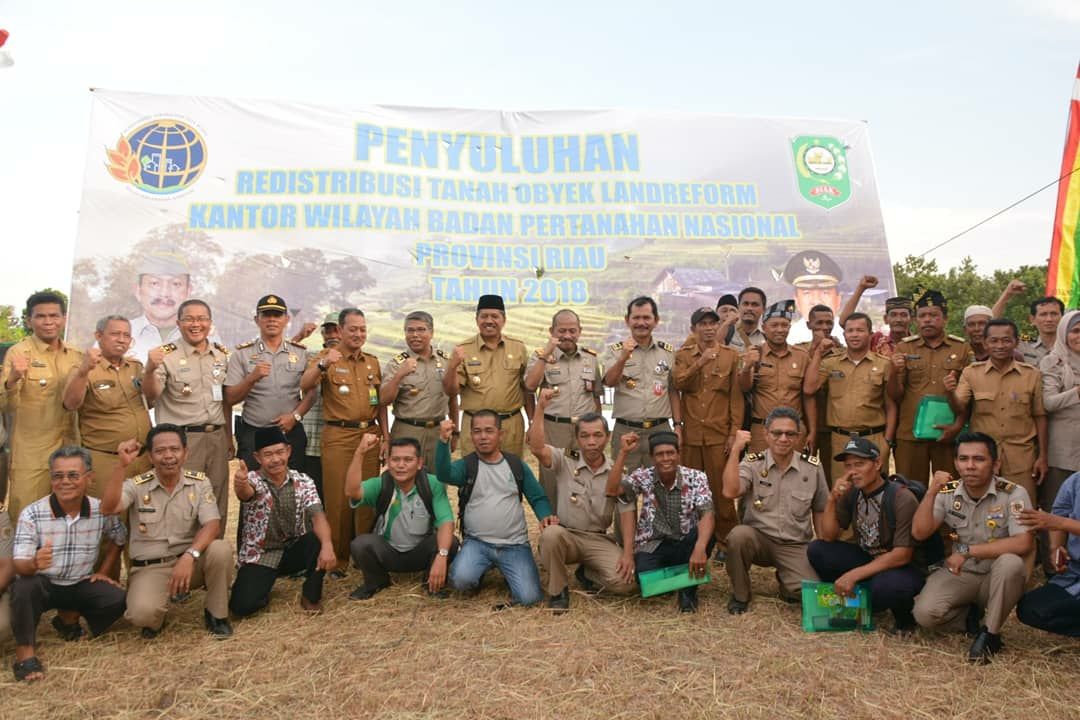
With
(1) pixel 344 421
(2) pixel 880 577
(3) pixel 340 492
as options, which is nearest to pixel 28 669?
(3) pixel 340 492

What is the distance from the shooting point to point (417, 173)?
1173cm

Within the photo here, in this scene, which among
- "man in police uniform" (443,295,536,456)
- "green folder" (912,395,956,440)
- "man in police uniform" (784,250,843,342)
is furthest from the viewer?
"man in police uniform" (784,250,843,342)

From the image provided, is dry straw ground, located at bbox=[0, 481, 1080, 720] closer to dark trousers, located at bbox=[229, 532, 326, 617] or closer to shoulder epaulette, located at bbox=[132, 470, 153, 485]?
dark trousers, located at bbox=[229, 532, 326, 617]

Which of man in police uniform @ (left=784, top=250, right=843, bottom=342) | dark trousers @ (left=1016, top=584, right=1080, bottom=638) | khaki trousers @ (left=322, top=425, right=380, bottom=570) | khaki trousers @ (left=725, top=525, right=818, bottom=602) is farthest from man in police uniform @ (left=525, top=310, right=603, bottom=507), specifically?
man in police uniform @ (left=784, top=250, right=843, bottom=342)

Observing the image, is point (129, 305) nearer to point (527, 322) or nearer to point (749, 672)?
point (527, 322)

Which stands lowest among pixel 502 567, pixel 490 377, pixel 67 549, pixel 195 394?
pixel 502 567

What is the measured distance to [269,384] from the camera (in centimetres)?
588

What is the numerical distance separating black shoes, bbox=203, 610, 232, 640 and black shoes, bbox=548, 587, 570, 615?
193 cm

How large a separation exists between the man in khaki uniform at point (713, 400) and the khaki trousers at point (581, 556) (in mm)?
1229

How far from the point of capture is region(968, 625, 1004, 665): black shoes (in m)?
4.05

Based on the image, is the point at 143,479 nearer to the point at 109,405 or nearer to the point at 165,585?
the point at 165,585

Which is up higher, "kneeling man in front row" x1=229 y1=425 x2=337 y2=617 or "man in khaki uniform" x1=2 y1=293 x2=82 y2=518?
"man in khaki uniform" x1=2 y1=293 x2=82 y2=518

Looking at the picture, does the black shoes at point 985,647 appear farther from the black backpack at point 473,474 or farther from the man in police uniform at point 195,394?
the man in police uniform at point 195,394

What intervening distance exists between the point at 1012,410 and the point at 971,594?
5.39 feet
